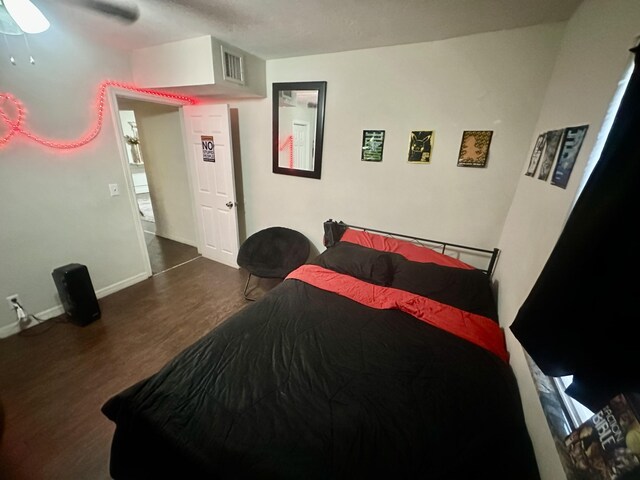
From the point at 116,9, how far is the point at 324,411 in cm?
291

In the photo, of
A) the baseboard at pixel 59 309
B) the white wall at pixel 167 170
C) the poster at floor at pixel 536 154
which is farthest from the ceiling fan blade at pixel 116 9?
the poster at floor at pixel 536 154

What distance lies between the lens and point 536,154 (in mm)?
1622

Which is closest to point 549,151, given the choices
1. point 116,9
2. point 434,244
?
point 434,244

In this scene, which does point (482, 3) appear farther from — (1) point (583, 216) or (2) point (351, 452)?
(2) point (351, 452)

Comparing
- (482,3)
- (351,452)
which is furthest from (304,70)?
(351,452)

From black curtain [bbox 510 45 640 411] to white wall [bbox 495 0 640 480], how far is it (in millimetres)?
466

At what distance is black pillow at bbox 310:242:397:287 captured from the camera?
6.74 ft

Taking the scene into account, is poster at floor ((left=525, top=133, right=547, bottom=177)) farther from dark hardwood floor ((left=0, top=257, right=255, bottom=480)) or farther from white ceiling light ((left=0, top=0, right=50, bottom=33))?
white ceiling light ((left=0, top=0, right=50, bottom=33))

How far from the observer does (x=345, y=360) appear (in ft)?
4.33

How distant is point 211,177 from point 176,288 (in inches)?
55.9

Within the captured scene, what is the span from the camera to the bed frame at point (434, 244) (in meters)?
2.13

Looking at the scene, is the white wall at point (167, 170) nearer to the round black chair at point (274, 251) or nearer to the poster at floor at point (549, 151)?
the round black chair at point (274, 251)

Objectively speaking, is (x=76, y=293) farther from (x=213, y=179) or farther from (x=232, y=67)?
(x=232, y=67)

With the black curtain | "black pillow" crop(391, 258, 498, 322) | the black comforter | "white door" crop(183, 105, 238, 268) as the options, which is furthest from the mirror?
the black curtain
